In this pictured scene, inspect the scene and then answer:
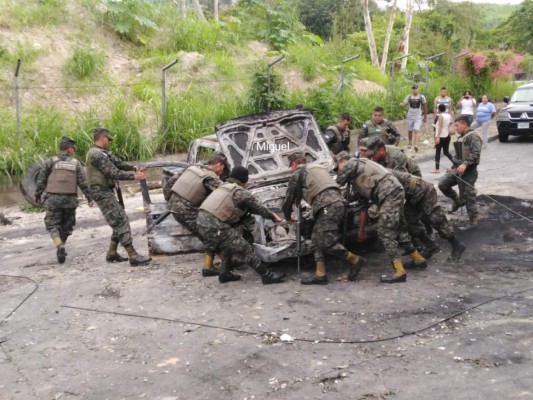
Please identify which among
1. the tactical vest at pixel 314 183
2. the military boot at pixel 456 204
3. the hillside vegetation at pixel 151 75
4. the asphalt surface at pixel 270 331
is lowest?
the asphalt surface at pixel 270 331

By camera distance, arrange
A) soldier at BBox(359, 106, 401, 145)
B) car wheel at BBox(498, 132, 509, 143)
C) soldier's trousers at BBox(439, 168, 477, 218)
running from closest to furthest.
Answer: soldier's trousers at BBox(439, 168, 477, 218), soldier at BBox(359, 106, 401, 145), car wheel at BBox(498, 132, 509, 143)

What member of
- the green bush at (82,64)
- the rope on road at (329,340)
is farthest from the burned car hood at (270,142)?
the green bush at (82,64)

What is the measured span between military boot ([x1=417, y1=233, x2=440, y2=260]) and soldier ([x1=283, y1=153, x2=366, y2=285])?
962mm

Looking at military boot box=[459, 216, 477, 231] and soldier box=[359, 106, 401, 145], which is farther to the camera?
soldier box=[359, 106, 401, 145]

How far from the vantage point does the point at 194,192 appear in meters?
6.41

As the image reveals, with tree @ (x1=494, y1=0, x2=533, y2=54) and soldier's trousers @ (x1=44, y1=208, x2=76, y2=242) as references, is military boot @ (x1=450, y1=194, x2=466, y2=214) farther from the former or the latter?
tree @ (x1=494, y1=0, x2=533, y2=54)

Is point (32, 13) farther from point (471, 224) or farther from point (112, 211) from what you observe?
point (471, 224)

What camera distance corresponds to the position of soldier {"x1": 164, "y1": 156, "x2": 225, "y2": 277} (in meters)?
6.40

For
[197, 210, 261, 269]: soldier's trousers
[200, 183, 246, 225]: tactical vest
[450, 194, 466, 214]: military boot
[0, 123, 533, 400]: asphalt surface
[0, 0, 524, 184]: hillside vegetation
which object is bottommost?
[0, 123, 533, 400]: asphalt surface

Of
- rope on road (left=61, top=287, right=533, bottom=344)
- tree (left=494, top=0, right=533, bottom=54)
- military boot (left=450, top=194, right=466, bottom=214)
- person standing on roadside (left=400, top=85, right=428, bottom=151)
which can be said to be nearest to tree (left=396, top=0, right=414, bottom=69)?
person standing on roadside (left=400, top=85, right=428, bottom=151)

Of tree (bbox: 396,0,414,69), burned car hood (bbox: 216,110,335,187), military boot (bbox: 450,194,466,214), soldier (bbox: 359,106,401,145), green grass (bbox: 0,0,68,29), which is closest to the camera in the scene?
burned car hood (bbox: 216,110,335,187)

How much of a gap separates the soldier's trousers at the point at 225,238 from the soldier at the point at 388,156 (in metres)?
1.81

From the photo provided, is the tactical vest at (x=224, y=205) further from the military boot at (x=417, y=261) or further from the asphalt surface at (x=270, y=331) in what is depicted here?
the military boot at (x=417, y=261)

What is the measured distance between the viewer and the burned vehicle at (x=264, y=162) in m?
6.27
